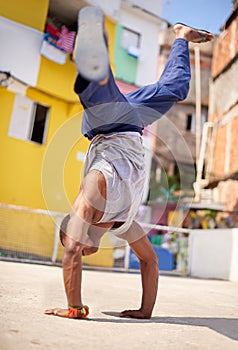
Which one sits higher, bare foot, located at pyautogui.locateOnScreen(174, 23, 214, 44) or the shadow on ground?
bare foot, located at pyautogui.locateOnScreen(174, 23, 214, 44)

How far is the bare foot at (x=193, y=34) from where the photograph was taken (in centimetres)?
251

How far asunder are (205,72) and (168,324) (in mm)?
22509

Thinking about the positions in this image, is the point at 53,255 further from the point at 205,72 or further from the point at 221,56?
the point at 205,72

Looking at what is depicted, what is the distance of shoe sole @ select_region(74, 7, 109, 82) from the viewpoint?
5.75 ft

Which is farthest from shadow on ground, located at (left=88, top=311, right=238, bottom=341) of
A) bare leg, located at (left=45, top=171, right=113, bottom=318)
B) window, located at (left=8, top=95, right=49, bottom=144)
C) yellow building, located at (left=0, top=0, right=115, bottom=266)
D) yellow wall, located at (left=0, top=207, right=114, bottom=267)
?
window, located at (left=8, top=95, right=49, bottom=144)

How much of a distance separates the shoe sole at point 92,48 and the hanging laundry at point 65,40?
349 inches

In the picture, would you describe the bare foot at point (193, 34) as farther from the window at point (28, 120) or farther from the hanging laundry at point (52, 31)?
the hanging laundry at point (52, 31)

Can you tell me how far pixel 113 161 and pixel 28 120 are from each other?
27.3 feet

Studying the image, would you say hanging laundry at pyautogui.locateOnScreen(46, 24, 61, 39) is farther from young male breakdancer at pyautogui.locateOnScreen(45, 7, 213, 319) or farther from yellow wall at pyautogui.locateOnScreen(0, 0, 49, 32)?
young male breakdancer at pyautogui.locateOnScreen(45, 7, 213, 319)

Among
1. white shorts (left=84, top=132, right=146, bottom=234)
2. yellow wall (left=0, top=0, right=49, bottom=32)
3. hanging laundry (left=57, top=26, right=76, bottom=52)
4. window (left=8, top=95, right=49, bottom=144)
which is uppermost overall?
yellow wall (left=0, top=0, right=49, bottom=32)

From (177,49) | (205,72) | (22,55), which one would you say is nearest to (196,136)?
(205,72)

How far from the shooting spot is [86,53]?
5.78 ft

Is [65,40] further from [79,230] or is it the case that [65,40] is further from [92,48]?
[92,48]

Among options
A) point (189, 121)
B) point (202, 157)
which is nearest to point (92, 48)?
point (202, 157)
